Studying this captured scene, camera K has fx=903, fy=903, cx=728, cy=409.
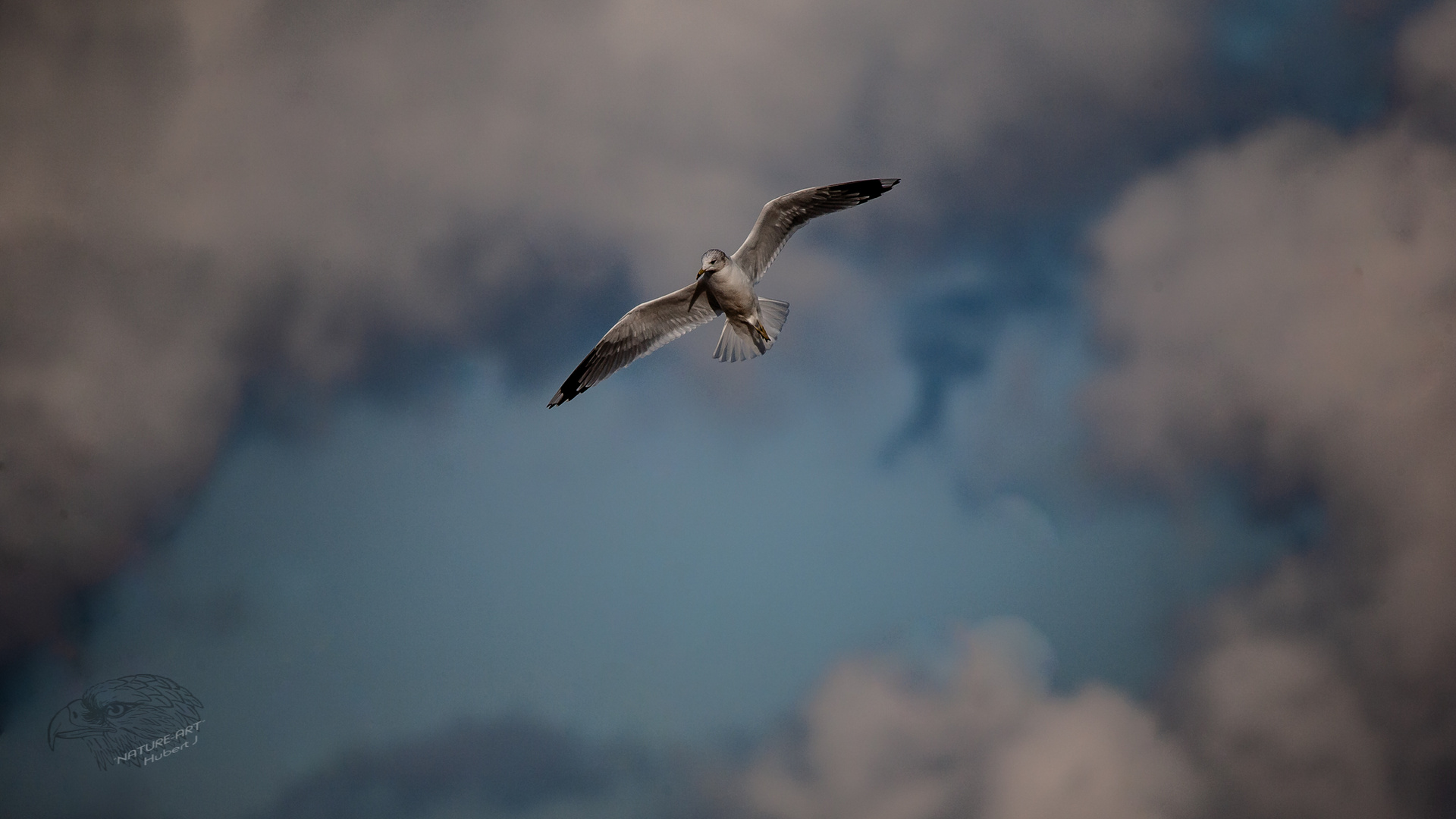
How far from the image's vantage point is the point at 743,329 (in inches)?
→ 449

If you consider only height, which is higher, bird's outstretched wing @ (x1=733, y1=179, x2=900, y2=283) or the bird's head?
bird's outstretched wing @ (x1=733, y1=179, x2=900, y2=283)

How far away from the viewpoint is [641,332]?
38.3ft

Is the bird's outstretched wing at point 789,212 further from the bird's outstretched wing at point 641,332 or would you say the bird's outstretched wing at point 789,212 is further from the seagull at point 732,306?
the bird's outstretched wing at point 641,332

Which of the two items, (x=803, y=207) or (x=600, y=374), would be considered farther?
(x=600, y=374)

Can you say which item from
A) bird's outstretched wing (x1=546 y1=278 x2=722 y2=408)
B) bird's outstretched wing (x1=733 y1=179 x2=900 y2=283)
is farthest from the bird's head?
bird's outstretched wing (x1=546 y1=278 x2=722 y2=408)

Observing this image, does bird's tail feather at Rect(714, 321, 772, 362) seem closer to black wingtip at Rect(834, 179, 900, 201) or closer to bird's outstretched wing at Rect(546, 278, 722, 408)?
bird's outstretched wing at Rect(546, 278, 722, 408)

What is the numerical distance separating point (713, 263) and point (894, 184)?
2222 mm

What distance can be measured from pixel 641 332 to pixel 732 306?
4.60 ft

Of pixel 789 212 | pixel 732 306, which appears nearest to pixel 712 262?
pixel 732 306

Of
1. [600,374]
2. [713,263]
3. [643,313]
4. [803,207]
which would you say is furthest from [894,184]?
[600,374]

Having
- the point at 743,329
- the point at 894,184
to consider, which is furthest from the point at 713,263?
the point at 894,184

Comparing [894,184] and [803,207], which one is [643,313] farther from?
[894,184]

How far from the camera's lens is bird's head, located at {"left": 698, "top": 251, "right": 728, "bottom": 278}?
33.4ft

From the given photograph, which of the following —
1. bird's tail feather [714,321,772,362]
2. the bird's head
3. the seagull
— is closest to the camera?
the bird's head
